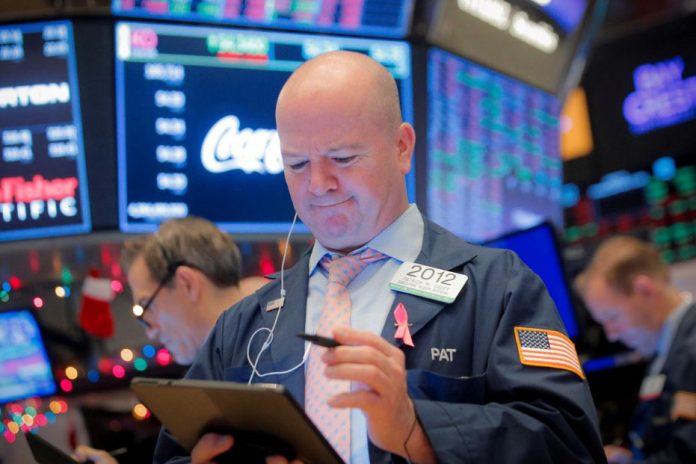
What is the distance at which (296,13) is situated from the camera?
410 cm

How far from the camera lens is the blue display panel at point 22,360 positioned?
175 inches

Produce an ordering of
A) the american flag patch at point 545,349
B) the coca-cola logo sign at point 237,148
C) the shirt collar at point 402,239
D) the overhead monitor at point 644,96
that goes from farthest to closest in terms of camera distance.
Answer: the overhead monitor at point 644,96 → the coca-cola logo sign at point 237,148 → the shirt collar at point 402,239 → the american flag patch at point 545,349

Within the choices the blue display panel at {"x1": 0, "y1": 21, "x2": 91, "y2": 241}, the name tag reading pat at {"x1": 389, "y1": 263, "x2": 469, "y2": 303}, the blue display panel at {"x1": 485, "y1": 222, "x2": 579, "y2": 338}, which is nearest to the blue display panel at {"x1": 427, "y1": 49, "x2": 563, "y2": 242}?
the blue display panel at {"x1": 485, "y1": 222, "x2": 579, "y2": 338}

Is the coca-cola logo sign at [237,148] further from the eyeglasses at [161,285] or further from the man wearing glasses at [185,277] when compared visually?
the eyeglasses at [161,285]

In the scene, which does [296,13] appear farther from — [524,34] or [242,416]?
[242,416]

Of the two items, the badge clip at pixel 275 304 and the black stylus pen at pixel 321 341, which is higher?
the black stylus pen at pixel 321 341

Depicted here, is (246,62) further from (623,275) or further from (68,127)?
(623,275)

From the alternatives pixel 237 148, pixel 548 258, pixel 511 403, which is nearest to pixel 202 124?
pixel 237 148

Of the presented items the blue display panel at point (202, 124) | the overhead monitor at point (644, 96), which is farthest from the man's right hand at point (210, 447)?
the overhead monitor at point (644, 96)

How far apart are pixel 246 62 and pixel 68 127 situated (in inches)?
30.7

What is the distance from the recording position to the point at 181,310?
3506 millimetres

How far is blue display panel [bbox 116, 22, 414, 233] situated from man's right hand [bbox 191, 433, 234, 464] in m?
2.16

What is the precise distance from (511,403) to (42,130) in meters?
2.66

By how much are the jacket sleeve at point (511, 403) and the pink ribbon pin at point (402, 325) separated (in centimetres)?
10
